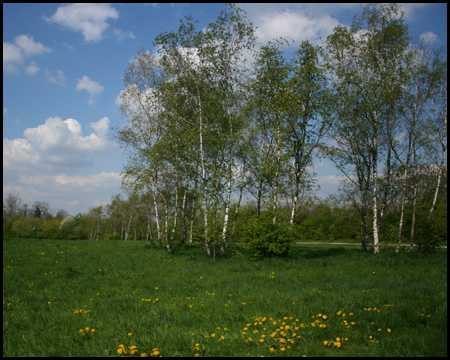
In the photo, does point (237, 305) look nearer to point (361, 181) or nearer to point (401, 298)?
point (401, 298)

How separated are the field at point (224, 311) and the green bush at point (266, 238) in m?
2.22

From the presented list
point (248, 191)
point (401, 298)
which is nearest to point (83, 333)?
point (401, 298)

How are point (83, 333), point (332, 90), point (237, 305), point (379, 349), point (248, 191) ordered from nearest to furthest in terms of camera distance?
point (379, 349)
point (83, 333)
point (237, 305)
point (332, 90)
point (248, 191)

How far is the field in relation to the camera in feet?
17.0

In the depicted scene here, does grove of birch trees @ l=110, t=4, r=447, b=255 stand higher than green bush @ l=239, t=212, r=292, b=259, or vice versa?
grove of birch trees @ l=110, t=4, r=447, b=255

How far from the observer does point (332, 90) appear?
19641 millimetres

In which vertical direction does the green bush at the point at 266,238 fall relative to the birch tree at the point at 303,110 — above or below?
below

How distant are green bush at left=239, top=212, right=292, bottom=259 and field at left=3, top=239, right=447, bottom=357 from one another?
2.22 meters

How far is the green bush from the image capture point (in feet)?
51.7

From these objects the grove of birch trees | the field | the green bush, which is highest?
the grove of birch trees

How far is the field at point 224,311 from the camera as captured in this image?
5.20 meters

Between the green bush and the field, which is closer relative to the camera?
the field

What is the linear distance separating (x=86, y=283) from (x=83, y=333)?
213 inches

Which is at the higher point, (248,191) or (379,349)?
(248,191)
